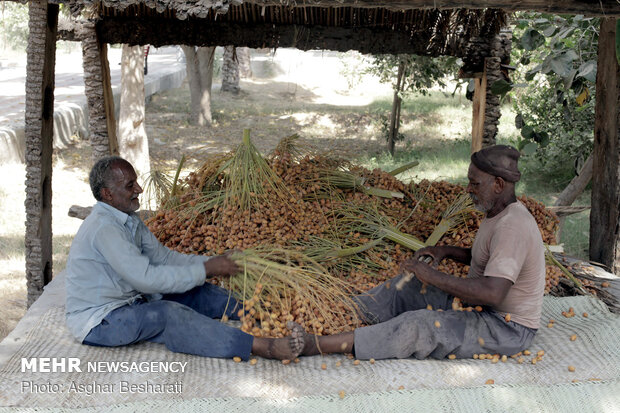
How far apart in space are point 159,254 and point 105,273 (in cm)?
46

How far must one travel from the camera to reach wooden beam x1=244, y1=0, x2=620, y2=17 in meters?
3.03

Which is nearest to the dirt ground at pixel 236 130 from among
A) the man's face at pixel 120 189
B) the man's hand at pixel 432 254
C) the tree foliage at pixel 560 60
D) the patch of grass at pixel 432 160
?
the patch of grass at pixel 432 160

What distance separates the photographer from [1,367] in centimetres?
284

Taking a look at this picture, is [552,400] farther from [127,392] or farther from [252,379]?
[127,392]

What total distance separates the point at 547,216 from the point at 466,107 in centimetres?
1132

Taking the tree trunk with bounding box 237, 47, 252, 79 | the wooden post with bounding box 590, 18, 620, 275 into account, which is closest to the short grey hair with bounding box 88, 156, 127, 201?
the wooden post with bounding box 590, 18, 620, 275

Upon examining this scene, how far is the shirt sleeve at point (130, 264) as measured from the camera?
9.82 feet

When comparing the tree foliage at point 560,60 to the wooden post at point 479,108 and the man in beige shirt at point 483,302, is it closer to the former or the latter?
the wooden post at point 479,108

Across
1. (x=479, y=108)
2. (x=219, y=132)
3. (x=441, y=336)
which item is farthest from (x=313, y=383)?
(x=219, y=132)

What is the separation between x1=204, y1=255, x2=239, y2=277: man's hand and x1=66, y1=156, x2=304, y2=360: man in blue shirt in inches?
7.2

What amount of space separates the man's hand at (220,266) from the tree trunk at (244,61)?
17.3 m

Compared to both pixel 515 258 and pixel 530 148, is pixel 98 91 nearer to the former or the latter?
pixel 530 148

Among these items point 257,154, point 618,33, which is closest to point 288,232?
point 257,154

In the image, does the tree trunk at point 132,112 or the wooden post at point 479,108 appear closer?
the wooden post at point 479,108
